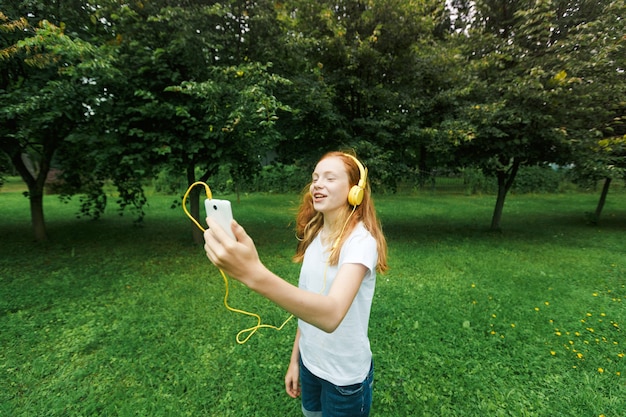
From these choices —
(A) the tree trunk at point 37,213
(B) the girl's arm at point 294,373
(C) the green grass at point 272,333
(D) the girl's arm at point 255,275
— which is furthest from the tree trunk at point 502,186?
(A) the tree trunk at point 37,213

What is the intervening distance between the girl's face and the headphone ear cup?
24mm

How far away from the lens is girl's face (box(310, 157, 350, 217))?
4.48ft

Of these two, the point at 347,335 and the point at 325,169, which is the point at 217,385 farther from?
the point at 325,169

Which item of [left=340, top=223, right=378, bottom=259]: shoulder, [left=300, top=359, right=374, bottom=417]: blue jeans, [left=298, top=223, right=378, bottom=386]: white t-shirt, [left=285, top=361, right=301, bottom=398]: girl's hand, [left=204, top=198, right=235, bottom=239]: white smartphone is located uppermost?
[left=204, top=198, right=235, bottom=239]: white smartphone

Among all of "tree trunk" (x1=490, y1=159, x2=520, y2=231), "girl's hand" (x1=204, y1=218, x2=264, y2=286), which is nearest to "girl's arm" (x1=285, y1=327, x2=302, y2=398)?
"girl's hand" (x1=204, y1=218, x2=264, y2=286)

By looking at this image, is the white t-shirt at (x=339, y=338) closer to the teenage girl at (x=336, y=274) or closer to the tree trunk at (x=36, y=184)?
the teenage girl at (x=336, y=274)

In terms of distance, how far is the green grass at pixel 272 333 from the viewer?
2.86 m

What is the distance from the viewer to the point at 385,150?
23.9ft

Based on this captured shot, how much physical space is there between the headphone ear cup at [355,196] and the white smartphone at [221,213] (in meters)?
0.67

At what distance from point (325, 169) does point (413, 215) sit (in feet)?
37.4

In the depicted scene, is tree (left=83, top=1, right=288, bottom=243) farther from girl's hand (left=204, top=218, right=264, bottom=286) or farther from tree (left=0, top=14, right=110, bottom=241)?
girl's hand (left=204, top=218, right=264, bottom=286)

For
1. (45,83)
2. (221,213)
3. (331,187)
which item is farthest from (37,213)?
(221,213)

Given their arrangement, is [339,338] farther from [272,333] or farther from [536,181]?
[536,181]

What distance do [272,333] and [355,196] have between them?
121 inches
